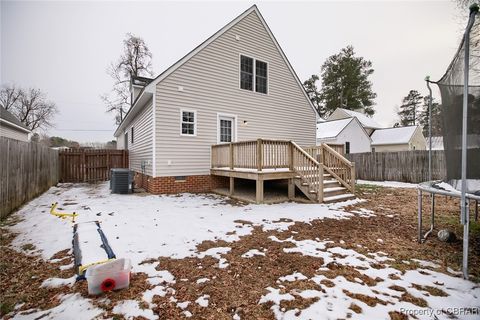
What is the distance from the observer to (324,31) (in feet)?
60.8

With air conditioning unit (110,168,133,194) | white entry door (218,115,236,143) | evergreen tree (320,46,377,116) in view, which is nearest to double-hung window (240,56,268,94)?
white entry door (218,115,236,143)

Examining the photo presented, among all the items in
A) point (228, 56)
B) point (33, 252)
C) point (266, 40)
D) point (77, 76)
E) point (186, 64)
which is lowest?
point (33, 252)

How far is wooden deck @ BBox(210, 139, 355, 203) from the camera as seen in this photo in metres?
6.86

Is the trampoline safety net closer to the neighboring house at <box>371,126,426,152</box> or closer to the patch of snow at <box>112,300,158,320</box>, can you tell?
the patch of snow at <box>112,300,158,320</box>

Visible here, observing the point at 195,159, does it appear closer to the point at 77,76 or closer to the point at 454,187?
the point at 454,187

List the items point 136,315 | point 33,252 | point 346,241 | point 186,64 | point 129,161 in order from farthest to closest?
point 129,161, point 186,64, point 346,241, point 33,252, point 136,315

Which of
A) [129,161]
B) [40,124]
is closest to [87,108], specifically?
[40,124]

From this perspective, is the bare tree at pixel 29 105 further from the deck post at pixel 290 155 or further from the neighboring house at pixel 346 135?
the deck post at pixel 290 155

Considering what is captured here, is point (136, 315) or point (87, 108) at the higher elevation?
point (87, 108)

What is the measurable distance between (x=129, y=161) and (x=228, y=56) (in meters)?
9.16

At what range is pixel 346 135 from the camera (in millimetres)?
22531

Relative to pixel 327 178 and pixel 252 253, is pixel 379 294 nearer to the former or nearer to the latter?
pixel 252 253

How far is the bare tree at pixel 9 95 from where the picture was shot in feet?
92.2

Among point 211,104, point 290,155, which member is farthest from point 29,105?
point 290,155
